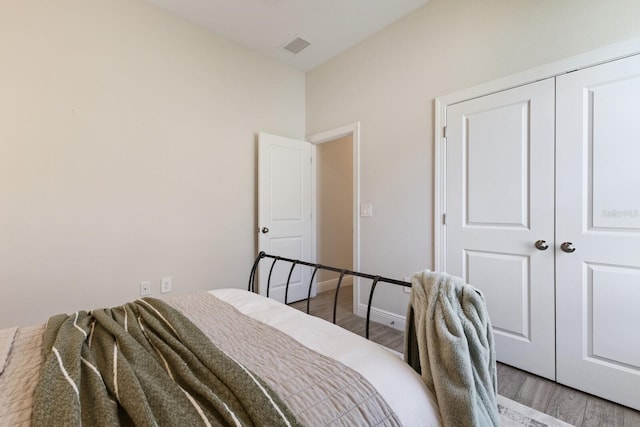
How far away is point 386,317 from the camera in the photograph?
8.86 ft

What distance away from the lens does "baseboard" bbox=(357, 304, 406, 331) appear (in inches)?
102

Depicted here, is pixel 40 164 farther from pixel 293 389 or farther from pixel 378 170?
pixel 378 170

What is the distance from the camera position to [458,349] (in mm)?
778

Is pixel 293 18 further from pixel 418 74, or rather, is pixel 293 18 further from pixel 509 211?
pixel 509 211

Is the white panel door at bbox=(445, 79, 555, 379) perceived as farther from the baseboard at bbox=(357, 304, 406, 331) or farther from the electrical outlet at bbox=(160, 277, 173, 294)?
the electrical outlet at bbox=(160, 277, 173, 294)

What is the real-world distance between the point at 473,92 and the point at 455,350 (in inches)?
79.9

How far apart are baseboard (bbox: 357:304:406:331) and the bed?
1700 mm

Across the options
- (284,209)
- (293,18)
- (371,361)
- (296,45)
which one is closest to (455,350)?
(371,361)

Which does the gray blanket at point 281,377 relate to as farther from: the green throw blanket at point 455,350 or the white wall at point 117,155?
the white wall at point 117,155

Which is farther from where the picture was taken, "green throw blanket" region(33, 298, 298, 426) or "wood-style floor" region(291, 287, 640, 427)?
"wood-style floor" region(291, 287, 640, 427)

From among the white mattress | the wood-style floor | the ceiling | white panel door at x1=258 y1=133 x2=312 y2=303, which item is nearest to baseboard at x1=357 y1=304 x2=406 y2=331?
the wood-style floor

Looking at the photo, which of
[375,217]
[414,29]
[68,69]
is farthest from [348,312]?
[68,69]

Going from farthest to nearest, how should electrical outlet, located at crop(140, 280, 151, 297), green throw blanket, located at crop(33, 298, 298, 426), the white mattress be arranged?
1. electrical outlet, located at crop(140, 280, 151, 297)
2. the white mattress
3. green throw blanket, located at crop(33, 298, 298, 426)

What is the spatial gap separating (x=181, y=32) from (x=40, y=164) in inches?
64.6
